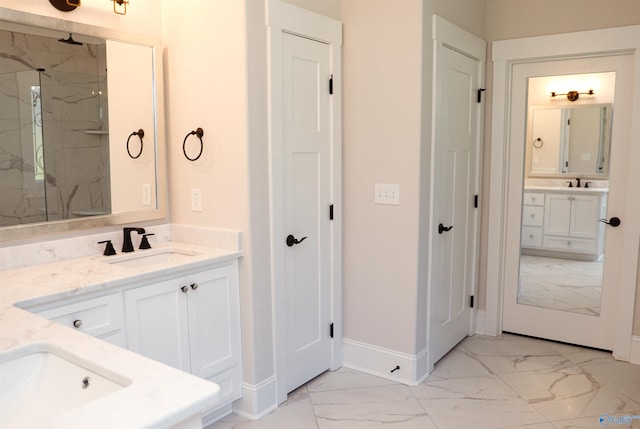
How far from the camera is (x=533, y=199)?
3768 mm

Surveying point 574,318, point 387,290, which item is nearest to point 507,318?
point 574,318

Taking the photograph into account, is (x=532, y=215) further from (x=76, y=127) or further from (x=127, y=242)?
(x=76, y=127)

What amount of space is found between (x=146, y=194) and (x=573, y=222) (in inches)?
114

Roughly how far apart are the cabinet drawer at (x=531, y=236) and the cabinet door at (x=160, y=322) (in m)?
2.58

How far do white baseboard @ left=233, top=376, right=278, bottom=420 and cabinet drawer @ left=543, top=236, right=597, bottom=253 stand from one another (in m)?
2.28

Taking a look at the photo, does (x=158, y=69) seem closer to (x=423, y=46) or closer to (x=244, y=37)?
(x=244, y=37)

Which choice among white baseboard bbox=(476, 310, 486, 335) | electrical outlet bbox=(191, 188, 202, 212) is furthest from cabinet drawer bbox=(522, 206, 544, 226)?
electrical outlet bbox=(191, 188, 202, 212)

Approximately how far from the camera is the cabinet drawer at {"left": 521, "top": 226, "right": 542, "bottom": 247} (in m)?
3.79

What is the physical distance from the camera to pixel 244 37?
2.48 meters

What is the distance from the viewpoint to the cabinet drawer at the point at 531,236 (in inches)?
149

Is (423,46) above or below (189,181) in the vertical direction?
above

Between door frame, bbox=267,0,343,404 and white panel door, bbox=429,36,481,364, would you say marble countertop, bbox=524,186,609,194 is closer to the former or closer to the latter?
white panel door, bbox=429,36,481,364

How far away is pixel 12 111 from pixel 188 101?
2.80ft

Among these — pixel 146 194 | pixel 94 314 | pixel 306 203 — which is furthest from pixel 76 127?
pixel 306 203
